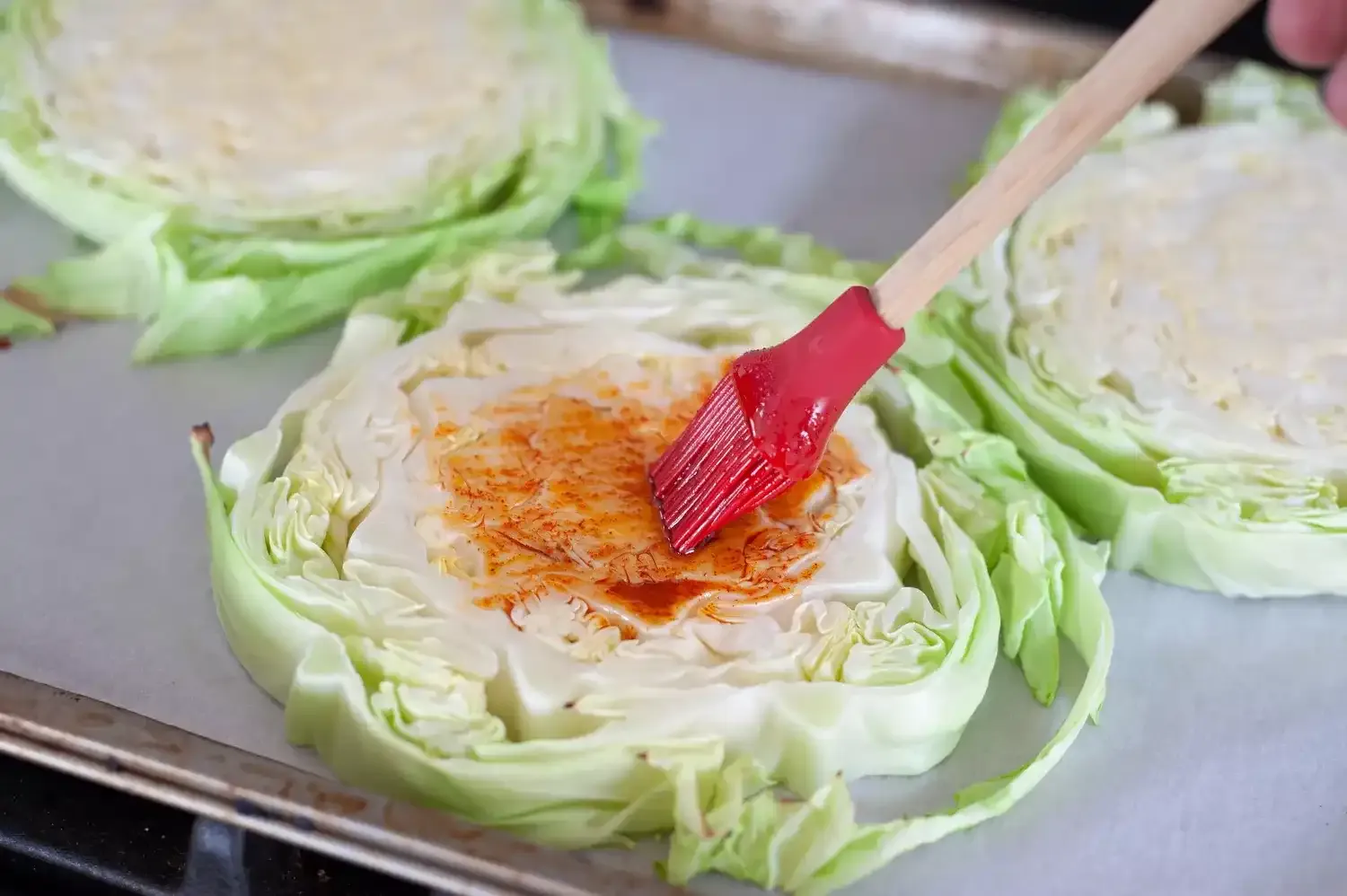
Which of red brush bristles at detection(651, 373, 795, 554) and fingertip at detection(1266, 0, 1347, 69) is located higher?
fingertip at detection(1266, 0, 1347, 69)

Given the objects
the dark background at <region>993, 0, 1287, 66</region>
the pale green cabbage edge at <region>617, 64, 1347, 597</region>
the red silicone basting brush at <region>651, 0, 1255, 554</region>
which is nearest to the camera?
the red silicone basting brush at <region>651, 0, 1255, 554</region>

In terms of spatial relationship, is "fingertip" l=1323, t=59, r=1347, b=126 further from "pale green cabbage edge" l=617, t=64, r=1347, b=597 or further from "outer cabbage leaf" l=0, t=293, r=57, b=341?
"outer cabbage leaf" l=0, t=293, r=57, b=341

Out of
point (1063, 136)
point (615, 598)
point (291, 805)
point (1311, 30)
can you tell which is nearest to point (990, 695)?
point (615, 598)

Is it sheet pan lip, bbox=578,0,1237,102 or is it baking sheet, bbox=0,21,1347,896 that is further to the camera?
sheet pan lip, bbox=578,0,1237,102

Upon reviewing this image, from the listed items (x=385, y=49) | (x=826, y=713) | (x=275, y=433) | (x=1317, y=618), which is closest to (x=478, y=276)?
(x=275, y=433)

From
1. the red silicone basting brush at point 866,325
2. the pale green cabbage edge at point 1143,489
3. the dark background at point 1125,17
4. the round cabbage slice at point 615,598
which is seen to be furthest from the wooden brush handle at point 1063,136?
the dark background at point 1125,17

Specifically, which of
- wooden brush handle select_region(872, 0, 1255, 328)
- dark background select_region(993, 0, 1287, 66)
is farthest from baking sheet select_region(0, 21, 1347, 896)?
dark background select_region(993, 0, 1287, 66)

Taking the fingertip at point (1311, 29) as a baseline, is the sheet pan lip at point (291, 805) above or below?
below

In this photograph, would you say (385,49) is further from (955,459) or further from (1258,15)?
(1258,15)

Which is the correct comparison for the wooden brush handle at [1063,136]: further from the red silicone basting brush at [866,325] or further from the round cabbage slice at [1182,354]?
the round cabbage slice at [1182,354]
